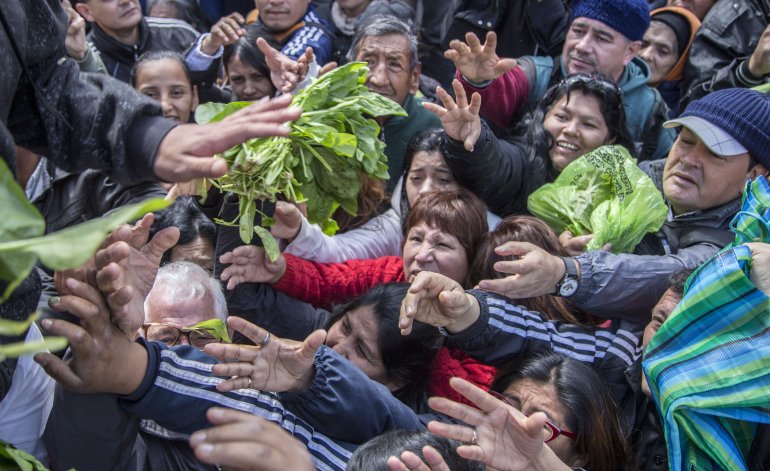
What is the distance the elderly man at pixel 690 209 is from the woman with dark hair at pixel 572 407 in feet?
0.97

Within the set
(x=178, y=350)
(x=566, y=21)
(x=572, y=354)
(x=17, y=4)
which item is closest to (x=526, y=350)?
(x=572, y=354)

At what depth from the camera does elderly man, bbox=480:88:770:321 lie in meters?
2.67

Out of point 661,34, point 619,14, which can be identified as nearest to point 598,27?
point 619,14

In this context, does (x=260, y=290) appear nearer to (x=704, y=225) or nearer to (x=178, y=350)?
(x=178, y=350)

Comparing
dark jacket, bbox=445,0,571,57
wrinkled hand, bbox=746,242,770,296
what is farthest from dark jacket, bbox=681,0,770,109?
wrinkled hand, bbox=746,242,770,296

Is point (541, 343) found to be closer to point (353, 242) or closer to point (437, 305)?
point (437, 305)

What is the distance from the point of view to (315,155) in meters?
2.70

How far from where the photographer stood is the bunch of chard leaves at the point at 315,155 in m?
2.54

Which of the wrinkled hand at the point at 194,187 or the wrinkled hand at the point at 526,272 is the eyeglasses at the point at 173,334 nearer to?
the wrinkled hand at the point at 194,187

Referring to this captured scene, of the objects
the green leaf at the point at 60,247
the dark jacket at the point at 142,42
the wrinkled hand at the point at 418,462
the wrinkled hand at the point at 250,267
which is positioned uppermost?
the green leaf at the point at 60,247

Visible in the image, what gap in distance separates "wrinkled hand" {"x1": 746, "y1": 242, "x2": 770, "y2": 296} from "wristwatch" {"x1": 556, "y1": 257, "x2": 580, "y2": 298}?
1.97 ft

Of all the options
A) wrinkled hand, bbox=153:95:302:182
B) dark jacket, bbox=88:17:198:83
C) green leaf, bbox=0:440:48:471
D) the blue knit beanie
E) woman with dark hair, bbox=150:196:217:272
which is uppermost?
wrinkled hand, bbox=153:95:302:182

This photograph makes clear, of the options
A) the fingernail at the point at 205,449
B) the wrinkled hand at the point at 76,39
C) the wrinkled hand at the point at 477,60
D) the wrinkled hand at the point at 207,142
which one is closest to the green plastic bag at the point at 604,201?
the wrinkled hand at the point at 477,60

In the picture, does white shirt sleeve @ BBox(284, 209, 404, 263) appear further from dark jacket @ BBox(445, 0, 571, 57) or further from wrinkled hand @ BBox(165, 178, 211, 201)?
dark jacket @ BBox(445, 0, 571, 57)
